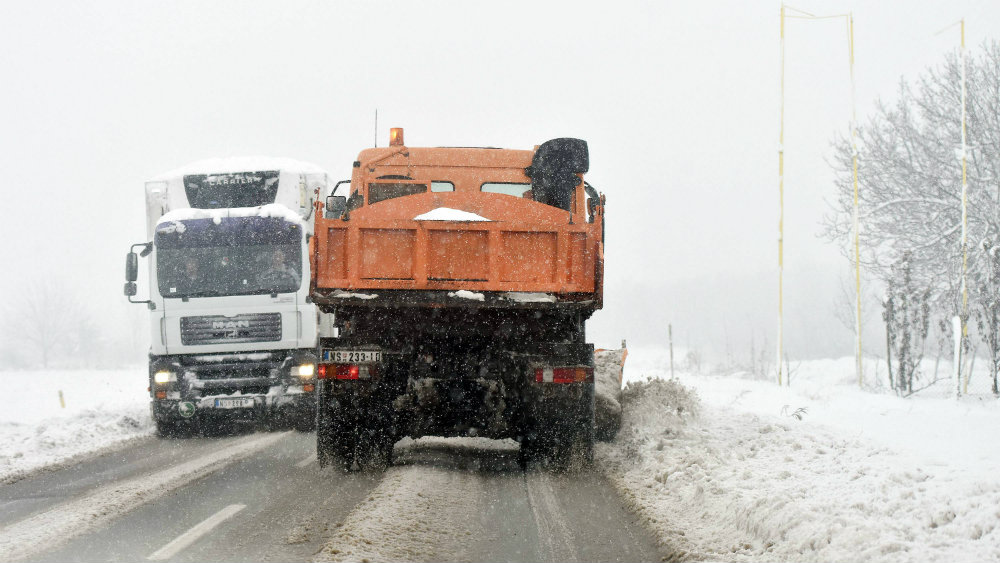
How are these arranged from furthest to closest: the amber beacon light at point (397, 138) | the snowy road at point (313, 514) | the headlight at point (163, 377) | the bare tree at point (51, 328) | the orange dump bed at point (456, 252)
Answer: the bare tree at point (51, 328)
the headlight at point (163, 377)
the amber beacon light at point (397, 138)
the orange dump bed at point (456, 252)
the snowy road at point (313, 514)

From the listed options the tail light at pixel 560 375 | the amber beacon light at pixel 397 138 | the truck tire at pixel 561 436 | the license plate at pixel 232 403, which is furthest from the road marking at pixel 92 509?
the amber beacon light at pixel 397 138

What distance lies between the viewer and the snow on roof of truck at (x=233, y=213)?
12.7 meters

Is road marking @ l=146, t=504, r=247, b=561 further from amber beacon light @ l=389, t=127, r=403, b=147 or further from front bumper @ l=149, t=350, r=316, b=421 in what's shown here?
front bumper @ l=149, t=350, r=316, b=421

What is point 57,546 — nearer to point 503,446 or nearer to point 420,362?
point 420,362

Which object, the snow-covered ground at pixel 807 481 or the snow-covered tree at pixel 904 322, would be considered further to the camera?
the snow-covered tree at pixel 904 322

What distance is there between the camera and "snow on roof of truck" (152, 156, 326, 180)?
1301 centimetres

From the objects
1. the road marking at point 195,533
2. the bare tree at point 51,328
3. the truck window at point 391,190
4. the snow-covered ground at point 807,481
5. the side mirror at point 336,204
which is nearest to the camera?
the snow-covered ground at point 807,481

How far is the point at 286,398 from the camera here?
12586mm

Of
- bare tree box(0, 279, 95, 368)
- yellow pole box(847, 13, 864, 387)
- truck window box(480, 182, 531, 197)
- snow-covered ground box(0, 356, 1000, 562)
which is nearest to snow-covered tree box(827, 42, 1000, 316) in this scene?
yellow pole box(847, 13, 864, 387)

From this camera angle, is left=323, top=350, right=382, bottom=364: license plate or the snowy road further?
left=323, top=350, right=382, bottom=364: license plate

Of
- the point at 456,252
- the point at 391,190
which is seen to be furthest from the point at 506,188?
the point at 456,252

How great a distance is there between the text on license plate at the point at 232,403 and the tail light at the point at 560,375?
616 cm

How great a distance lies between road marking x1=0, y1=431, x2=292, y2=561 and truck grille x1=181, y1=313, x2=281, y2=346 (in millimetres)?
3092

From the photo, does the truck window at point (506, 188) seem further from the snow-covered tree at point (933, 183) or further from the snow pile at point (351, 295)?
the snow-covered tree at point (933, 183)
